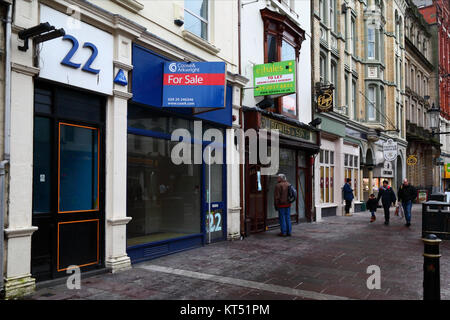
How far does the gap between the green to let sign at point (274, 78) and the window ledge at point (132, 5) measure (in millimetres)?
4990

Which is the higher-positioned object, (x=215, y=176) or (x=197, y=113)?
(x=197, y=113)

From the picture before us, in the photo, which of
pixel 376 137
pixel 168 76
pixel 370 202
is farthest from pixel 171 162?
pixel 376 137

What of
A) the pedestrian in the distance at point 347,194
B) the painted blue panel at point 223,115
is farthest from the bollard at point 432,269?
the pedestrian in the distance at point 347,194

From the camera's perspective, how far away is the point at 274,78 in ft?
38.1

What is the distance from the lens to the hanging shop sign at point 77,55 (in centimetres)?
584

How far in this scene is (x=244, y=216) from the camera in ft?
36.7

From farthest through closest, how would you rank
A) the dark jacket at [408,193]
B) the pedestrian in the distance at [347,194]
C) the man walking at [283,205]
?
the pedestrian in the distance at [347,194] → the dark jacket at [408,193] → the man walking at [283,205]

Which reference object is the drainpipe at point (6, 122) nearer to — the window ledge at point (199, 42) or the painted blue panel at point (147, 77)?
the painted blue panel at point (147, 77)

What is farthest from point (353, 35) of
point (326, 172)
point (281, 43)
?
point (281, 43)

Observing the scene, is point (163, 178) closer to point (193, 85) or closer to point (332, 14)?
point (193, 85)

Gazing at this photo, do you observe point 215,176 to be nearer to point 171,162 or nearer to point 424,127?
point 171,162

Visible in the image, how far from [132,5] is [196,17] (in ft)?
9.02
